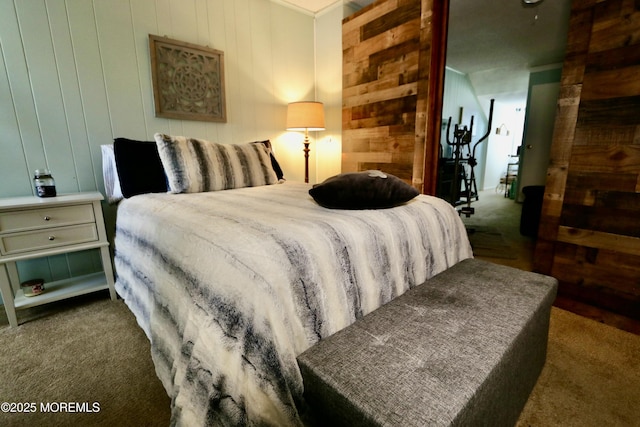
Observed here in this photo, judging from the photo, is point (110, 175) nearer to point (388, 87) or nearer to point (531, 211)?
point (388, 87)

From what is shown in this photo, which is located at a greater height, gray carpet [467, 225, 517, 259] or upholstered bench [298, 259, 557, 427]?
upholstered bench [298, 259, 557, 427]

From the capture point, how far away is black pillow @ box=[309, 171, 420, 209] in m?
1.20

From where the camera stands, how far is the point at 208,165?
6.36ft

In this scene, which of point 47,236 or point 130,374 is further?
point 47,236

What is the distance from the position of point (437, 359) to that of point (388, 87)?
2.45 metres

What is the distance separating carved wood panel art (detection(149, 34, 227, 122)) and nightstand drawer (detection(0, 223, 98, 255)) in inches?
42.0

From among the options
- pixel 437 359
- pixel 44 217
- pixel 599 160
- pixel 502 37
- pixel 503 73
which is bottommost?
pixel 437 359

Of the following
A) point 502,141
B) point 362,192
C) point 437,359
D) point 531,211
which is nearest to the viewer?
point 437,359

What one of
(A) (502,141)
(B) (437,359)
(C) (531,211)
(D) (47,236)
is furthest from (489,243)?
(A) (502,141)

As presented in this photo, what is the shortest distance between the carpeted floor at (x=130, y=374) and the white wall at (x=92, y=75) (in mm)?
1044

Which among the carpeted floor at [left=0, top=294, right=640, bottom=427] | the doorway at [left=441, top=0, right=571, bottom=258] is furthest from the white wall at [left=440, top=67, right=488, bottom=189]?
the carpeted floor at [left=0, top=294, right=640, bottom=427]

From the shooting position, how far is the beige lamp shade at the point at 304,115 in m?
2.83

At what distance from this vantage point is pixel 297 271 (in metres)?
0.80

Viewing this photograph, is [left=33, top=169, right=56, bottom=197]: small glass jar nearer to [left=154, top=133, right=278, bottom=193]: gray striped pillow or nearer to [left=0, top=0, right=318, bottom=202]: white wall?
[left=0, top=0, right=318, bottom=202]: white wall
